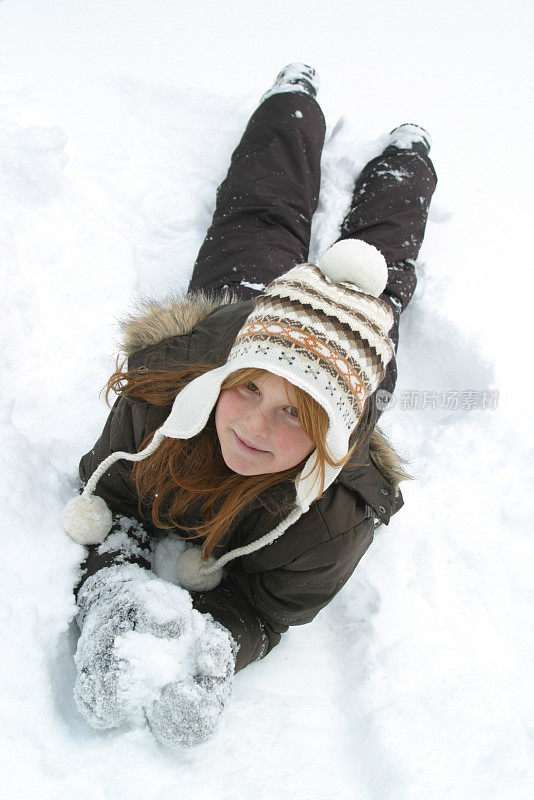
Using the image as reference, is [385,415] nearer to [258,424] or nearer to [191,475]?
[191,475]

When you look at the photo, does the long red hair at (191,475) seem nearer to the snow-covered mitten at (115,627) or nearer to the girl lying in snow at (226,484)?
the girl lying in snow at (226,484)

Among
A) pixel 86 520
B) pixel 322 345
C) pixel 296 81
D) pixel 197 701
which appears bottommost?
pixel 197 701

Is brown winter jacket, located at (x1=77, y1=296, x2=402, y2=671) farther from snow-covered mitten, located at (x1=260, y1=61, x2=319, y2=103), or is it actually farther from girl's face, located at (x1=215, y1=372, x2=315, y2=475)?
snow-covered mitten, located at (x1=260, y1=61, x2=319, y2=103)

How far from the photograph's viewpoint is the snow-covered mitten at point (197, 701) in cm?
97

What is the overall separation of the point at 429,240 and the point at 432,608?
1538 mm

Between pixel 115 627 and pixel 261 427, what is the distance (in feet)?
1.51

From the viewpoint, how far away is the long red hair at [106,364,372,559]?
113 centimetres

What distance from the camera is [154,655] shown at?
1.00m

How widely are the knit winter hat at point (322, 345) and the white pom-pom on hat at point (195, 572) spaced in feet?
1.00

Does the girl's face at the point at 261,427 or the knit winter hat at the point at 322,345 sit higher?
the knit winter hat at the point at 322,345

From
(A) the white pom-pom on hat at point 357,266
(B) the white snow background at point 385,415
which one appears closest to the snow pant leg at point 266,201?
(B) the white snow background at point 385,415

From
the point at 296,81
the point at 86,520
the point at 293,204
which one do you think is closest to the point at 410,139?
the point at 296,81

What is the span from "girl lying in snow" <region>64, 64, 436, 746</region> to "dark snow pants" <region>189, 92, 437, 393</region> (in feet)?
2.26

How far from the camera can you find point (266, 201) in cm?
204
